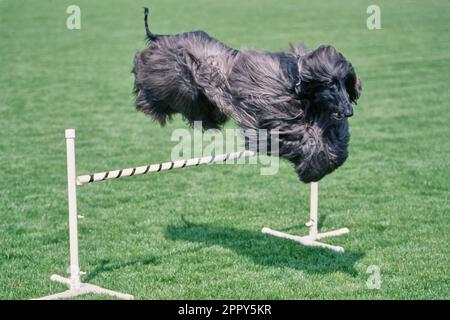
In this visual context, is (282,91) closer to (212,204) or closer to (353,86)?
(353,86)

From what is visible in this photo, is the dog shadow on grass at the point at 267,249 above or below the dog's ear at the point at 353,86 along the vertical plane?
below

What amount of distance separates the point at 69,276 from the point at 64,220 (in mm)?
1614

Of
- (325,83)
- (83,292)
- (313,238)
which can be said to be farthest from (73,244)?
(313,238)

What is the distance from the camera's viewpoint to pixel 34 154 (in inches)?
408

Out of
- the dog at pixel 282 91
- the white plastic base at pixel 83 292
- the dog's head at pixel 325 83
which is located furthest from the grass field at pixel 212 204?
the dog's head at pixel 325 83

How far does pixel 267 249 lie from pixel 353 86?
7.67 feet

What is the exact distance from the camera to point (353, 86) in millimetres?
4676

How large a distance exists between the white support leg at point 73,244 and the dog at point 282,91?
924 millimetres

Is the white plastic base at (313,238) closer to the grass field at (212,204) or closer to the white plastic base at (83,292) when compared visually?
the grass field at (212,204)

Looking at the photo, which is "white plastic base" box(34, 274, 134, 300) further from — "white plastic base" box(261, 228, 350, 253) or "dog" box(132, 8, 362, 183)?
"white plastic base" box(261, 228, 350, 253)

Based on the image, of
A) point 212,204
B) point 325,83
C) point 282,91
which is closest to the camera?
point 325,83

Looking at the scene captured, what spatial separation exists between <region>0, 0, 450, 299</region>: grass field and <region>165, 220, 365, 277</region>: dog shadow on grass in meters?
0.02

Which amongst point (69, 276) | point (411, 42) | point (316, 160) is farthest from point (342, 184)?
point (411, 42)

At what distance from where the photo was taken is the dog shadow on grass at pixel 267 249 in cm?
614
